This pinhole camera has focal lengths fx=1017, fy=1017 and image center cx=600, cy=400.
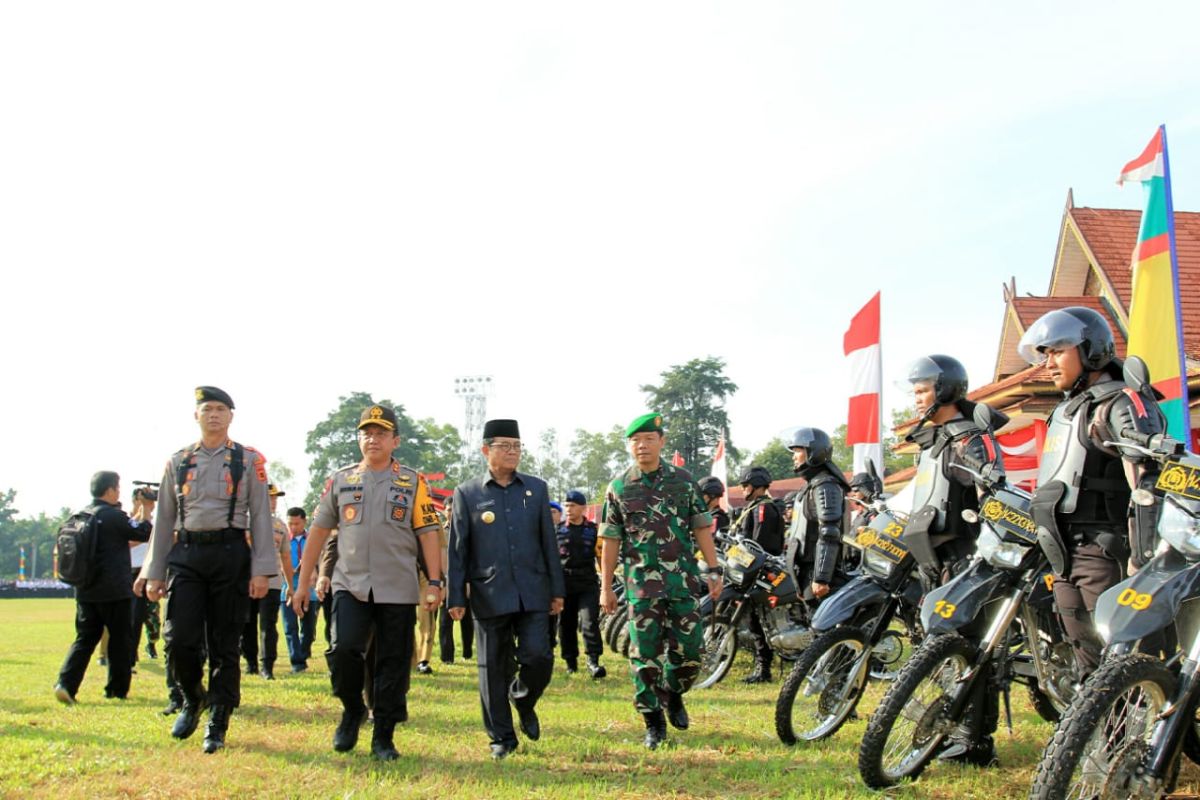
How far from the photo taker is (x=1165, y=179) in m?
8.65

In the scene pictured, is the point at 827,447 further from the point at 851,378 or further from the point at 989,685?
the point at 851,378

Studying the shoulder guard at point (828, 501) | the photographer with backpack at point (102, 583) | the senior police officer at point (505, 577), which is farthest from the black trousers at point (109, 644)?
the shoulder guard at point (828, 501)

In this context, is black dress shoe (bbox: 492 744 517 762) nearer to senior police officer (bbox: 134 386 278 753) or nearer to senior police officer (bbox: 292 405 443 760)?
senior police officer (bbox: 292 405 443 760)

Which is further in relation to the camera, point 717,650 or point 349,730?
point 717,650

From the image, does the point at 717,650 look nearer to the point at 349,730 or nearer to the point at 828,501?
the point at 828,501

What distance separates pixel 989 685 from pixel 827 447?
140 inches

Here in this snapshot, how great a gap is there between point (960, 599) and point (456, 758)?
9.58 feet

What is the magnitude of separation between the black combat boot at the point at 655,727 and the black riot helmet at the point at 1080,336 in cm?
302

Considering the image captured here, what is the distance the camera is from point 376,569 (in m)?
5.85

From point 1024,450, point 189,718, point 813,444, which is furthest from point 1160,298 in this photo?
point 1024,450

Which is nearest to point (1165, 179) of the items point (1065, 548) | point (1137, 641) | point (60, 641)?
point (1065, 548)

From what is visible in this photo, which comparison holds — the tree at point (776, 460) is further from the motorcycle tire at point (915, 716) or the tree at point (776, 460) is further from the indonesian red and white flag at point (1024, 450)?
the motorcycle tire at point (915, 716)

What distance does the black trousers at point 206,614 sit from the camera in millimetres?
5977

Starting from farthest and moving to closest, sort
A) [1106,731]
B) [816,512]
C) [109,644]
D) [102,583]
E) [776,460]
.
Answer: [776,460]
[109,644]
[102,583]
[816,512]
[1106,731]
